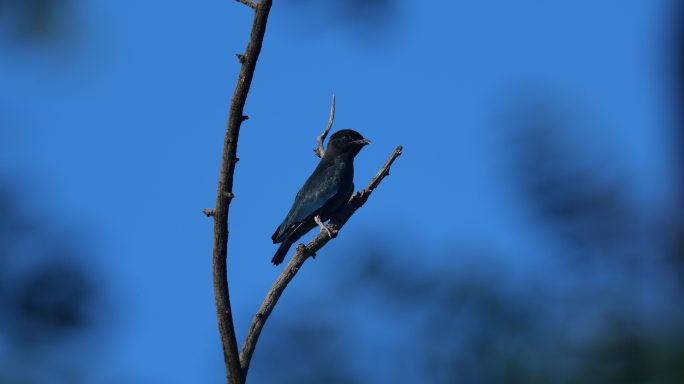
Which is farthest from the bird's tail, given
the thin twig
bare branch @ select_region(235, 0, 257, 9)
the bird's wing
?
bare branch @ select_region(235, 0, 257, 9)

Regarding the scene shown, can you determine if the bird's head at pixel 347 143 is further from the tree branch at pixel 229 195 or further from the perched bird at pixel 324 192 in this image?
the tree branch at pixel 229 195

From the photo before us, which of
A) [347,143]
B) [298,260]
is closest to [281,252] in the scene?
[347,143]

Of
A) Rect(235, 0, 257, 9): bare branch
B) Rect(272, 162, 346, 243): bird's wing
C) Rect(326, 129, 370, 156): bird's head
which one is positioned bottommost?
Rect(272, 162, 346, 243): bird's wing

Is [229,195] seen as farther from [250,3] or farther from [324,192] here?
[324,192]

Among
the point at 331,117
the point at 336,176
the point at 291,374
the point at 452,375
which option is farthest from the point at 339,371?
Answer: the point at 336,176

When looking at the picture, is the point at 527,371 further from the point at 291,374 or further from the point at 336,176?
the point at 336,176

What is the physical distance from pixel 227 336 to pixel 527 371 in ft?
15.0

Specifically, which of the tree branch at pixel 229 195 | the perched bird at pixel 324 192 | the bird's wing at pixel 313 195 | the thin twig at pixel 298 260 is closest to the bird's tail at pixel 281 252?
the perched bird at pixel 324 192

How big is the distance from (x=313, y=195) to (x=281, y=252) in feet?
2.67

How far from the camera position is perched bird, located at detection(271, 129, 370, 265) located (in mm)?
9344

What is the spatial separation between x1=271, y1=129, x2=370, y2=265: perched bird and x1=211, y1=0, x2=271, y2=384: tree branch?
10.6 feet

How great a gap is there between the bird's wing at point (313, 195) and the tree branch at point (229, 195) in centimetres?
387

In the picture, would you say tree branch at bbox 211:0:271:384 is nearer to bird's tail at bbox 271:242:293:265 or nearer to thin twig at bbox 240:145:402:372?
thin twig at bbox 240:145:402:372

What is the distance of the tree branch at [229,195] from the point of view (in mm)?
4793
